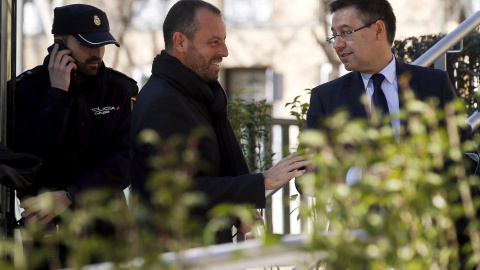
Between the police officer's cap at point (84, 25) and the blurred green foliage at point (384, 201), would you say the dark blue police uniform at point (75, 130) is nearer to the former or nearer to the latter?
the police officer's cap at point (84, 25)

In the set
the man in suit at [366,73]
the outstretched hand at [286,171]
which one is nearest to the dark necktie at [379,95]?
the man in suit at [366,73]

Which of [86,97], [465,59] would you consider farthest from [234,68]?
[86,97]

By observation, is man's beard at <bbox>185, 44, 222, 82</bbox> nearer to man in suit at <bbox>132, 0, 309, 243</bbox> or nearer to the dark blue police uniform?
man in suit at <bbox>132, 0, 309, 243</bbox>

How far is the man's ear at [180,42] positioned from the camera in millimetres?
3594

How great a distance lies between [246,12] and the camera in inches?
813

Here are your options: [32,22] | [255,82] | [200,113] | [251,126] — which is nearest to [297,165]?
[200,113]

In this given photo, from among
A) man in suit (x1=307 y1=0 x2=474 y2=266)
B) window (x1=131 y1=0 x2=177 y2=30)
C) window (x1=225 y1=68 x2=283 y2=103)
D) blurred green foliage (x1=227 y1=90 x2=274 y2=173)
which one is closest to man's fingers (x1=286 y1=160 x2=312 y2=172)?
man in suit (x1=307 y1=0 x2=474 y2=266)

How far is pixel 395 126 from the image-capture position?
345 centimetres

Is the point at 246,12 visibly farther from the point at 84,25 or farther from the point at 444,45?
the point at 84,25

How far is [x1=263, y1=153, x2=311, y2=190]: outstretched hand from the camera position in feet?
10.6

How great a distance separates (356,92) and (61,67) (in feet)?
4.21

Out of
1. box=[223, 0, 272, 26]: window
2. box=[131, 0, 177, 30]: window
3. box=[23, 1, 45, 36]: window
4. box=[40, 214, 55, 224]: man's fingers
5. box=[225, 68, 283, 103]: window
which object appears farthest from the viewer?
box=[23, 1, 45, 36]: window

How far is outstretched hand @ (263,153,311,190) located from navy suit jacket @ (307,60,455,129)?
289 millimetres

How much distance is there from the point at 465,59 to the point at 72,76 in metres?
3.02
